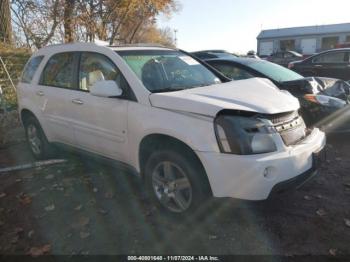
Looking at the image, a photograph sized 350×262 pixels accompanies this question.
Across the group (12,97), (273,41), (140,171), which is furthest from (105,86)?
(273,41)

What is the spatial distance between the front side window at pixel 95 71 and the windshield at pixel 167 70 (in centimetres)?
18

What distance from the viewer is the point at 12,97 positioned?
9.70 meters

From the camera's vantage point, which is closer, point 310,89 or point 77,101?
point 77,101

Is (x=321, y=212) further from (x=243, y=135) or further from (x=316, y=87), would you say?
(x=316, y=87)

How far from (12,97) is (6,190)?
237 inches

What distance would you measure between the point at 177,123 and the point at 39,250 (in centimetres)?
170

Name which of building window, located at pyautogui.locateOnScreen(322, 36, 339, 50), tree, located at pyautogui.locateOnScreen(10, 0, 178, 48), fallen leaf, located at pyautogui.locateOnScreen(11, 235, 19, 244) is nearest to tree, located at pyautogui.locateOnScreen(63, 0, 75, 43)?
tree, located at pyautogui.locateOnScreen(10, 0, 178, 48)

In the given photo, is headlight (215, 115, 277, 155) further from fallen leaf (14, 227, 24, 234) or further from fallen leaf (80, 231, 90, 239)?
fallen leaf (14, 227, 24, 234)

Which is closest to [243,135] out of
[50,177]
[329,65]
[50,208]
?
[50,208]

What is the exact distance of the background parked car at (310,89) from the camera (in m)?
5.31

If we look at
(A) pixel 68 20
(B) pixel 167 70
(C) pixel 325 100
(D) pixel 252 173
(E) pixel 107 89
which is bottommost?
(D) pixel 252 173

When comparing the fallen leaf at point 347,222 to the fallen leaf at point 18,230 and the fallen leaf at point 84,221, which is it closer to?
the fallen leaf at point 84,221

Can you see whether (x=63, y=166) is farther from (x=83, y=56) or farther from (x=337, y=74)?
(x=337, y=74)

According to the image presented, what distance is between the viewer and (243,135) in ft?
9.40
